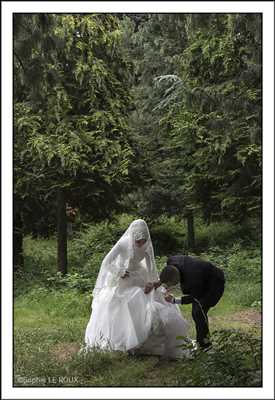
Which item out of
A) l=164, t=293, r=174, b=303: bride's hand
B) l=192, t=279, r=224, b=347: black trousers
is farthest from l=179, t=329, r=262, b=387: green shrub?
l=164, t=293, r=174, b=303: bride's hand

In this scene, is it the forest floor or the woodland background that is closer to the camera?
the forest floor

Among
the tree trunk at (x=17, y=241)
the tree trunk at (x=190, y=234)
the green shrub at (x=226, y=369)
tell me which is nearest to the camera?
the green shrub at (x=226, y=369)

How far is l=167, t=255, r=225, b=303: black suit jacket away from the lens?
630cm

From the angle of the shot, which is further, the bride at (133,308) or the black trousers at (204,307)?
the bride at (133,308)

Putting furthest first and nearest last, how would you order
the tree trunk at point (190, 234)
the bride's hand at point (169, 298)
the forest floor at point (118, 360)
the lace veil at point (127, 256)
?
the tree trunk at point (190, 234)
the lace veil at point (127, 256)
the bride's hand at point (169, 298)
the forest floor at point (118, 360)

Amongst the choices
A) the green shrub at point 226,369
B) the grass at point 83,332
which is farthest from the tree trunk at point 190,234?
the green shrub at point 226,369

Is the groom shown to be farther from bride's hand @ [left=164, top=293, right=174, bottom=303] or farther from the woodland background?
the woodland background

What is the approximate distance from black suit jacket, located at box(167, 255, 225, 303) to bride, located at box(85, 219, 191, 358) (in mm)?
472

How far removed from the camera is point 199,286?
249 inches

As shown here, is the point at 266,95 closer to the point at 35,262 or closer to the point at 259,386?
the point at 259,386

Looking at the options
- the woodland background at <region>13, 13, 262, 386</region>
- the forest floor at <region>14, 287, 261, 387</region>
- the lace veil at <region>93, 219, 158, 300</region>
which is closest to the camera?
the forest floor at <region>14, 287, 261, 387</region>

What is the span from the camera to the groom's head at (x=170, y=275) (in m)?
6.21

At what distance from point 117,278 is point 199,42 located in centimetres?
771

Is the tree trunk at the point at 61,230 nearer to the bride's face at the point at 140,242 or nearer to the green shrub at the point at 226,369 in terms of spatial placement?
the bride's face at the point at 140,242
